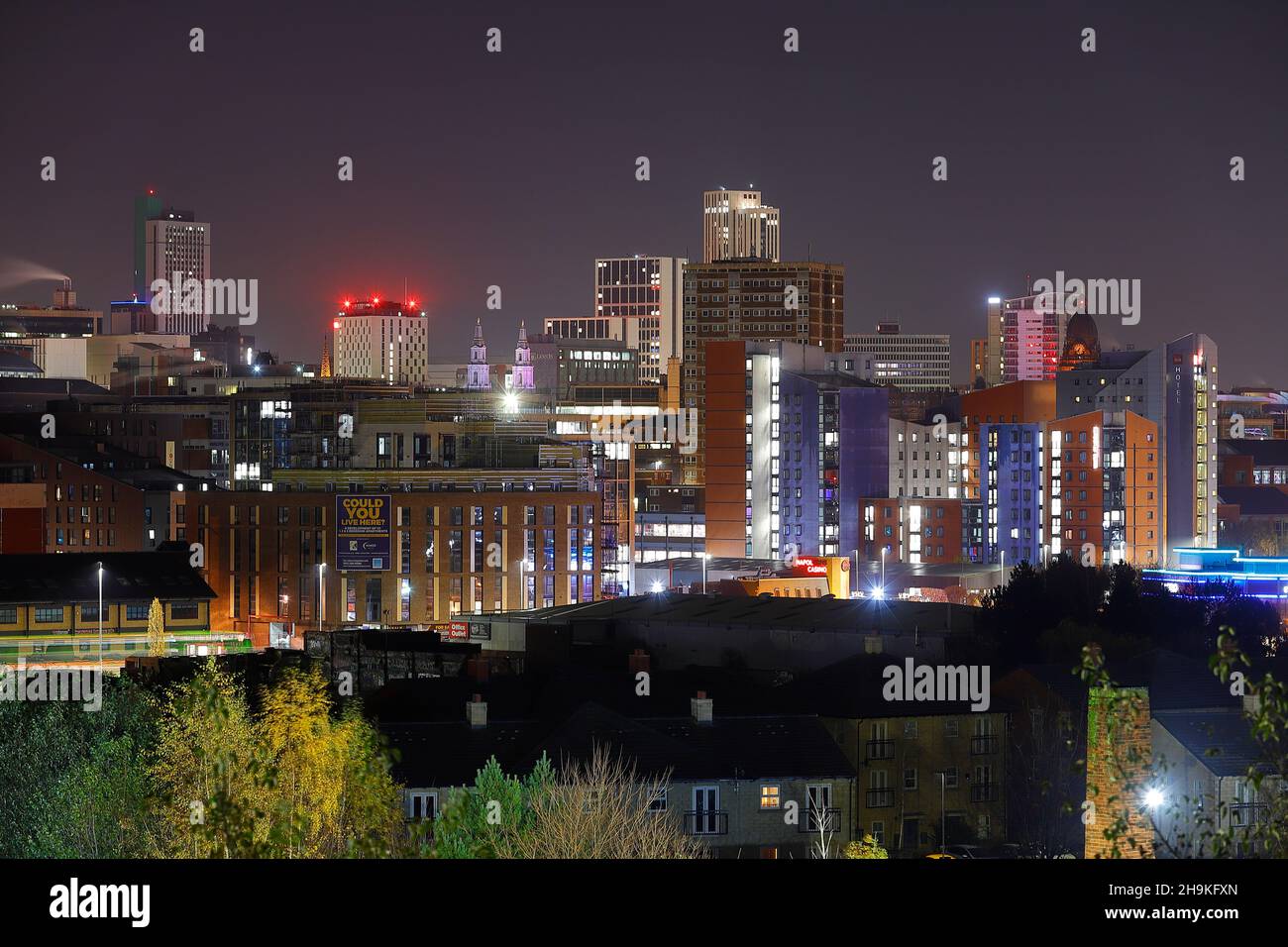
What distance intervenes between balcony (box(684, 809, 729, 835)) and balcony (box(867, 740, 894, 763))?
18.6ft

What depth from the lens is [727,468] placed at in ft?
365

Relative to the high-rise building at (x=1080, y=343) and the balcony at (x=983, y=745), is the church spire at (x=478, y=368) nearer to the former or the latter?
the high-rise building at (x=1080, y=343)

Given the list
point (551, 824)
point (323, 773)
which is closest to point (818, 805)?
point (323, 773)

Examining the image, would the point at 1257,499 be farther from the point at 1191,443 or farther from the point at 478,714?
the point at 478,714

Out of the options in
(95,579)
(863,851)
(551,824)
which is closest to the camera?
(551,824)

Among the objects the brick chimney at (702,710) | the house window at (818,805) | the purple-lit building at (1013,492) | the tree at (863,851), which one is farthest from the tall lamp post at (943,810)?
the purple-lit building at (1013,492)

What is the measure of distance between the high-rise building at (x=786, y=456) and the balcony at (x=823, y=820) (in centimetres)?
7907

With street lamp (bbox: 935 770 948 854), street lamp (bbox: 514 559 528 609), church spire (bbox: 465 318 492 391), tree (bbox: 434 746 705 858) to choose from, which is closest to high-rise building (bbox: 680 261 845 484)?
church spire (bbox: 465 318 492 391)

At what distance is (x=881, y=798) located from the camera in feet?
107

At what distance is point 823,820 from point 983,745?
22.7ft

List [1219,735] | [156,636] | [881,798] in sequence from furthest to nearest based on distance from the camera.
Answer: [156,636] < [881,798] < [1219,735]

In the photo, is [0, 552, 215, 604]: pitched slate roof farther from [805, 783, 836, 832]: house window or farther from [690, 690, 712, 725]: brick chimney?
[805, 783, 836, 832]: house window

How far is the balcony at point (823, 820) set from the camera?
29.0 meters

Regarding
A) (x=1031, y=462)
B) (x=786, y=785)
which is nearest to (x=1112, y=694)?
(x=786, y=785)
